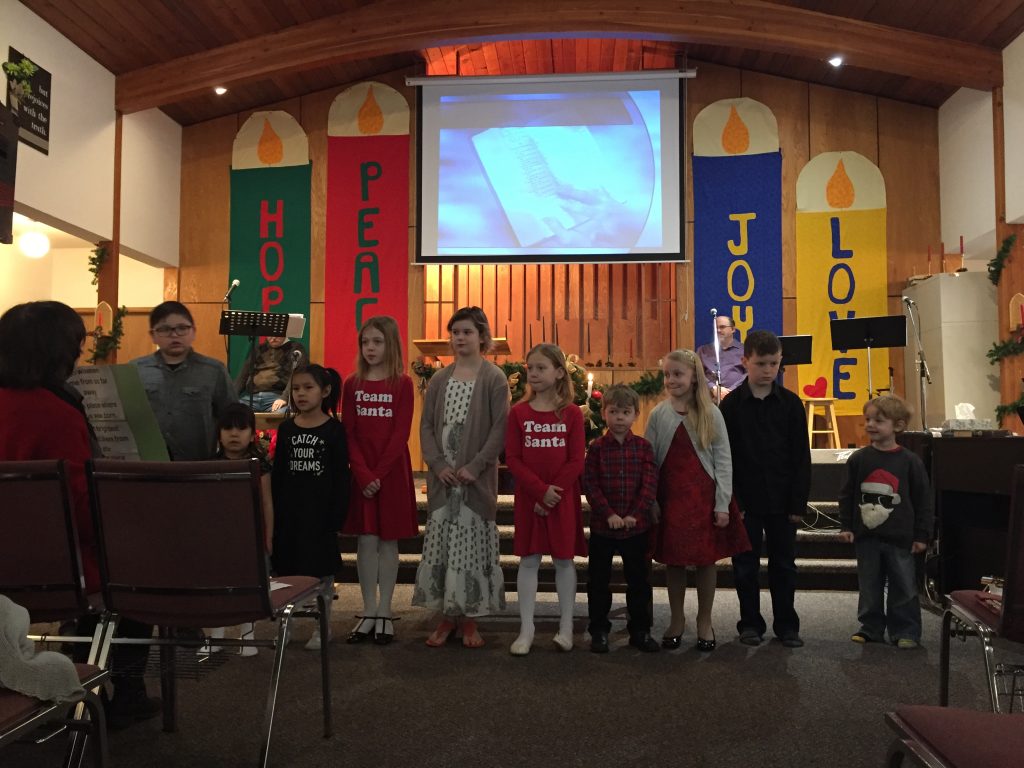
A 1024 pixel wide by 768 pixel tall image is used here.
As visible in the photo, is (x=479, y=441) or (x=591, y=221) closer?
(x=479, y=441)

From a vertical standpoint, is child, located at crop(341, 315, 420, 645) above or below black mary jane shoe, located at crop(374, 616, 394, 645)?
above

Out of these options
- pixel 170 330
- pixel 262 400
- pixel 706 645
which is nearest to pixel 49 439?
pixel 170 330

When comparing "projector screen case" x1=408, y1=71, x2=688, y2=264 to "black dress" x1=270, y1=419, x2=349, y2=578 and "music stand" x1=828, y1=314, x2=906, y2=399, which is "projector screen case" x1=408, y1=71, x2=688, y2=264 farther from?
"black dress" x1=270, y1=419, x2=349, y2=578

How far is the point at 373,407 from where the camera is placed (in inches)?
139

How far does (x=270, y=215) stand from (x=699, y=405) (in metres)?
6.17

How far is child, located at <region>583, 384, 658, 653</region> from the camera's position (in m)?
3.37

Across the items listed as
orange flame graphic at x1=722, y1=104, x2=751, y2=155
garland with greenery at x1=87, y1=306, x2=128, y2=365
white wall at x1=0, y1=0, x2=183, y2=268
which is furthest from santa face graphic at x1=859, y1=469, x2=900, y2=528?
garland with greenery at x1=87, y1=306, x2=128, y2=365

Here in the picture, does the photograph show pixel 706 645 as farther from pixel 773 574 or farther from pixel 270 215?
pixel 270 215

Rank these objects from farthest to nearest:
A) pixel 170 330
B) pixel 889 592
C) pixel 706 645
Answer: pixel 889 592
pixel 706 645
pixel 170 330

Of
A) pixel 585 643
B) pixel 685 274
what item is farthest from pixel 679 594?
pixel 685 274

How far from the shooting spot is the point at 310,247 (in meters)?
8.45

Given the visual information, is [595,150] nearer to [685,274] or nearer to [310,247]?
[685,274]

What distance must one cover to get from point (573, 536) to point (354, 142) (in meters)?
6.16

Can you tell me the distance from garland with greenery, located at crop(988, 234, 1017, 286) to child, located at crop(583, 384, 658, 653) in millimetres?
4877
